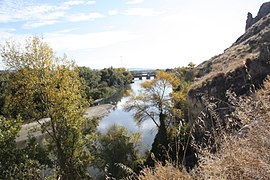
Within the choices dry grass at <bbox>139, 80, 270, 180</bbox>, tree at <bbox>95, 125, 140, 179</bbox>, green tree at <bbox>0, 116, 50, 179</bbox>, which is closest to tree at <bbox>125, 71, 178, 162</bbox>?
tree at <bbox>95, 125, 140, 179</bbox>

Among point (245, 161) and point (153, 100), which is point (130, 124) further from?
point (245, 161)

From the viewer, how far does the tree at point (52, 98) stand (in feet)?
49.8

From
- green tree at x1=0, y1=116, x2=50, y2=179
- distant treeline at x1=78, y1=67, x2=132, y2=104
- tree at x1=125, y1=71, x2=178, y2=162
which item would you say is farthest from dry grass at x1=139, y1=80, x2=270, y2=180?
distant treeline at x1=78, y1=67, x2=132, y2=104

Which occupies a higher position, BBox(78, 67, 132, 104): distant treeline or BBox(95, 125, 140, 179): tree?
BBox(78, 67, 132, 104): distant treeline

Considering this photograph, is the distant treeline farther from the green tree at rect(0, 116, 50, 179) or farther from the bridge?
the green tree at rect(0, 116, 50, 179)

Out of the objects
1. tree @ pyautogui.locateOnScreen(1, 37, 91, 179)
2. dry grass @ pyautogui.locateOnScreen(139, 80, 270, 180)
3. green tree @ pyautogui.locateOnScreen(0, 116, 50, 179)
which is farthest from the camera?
tree @ pyautogui.locateOnScreen(1, 37, 91, 179)

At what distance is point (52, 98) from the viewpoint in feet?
51.2

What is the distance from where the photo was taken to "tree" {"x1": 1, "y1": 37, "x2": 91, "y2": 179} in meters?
15.2

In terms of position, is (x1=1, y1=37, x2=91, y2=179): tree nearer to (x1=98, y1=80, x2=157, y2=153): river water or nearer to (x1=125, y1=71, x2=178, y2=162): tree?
(x1=98, y1=80, x2=157, y2=153): river water

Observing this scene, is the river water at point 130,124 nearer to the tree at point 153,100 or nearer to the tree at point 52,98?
the tree at point 153,100

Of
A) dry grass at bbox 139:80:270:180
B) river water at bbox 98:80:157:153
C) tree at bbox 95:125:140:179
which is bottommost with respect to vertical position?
river water at bbox 98:80:157:153

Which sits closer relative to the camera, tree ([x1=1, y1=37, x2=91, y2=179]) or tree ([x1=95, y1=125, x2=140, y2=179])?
tree ([x1=1, y1=37, x2=91, y2=179])

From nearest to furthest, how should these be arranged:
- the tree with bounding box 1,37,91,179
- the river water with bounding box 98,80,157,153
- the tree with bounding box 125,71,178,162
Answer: the tree with bounding box 1,37,91,179 < the river water with bounding box 98,80,157,153 < the tree with bounding box 125,71,178,162

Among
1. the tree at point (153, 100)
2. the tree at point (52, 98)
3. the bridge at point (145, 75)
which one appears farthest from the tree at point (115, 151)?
the bridge at point (145, 75)
